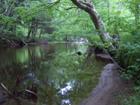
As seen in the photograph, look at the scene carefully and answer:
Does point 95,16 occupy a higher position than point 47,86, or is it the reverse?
point 95,16

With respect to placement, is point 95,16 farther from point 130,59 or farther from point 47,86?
point 47,86

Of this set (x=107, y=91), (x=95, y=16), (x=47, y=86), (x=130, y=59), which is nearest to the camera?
(x=107, y=91)

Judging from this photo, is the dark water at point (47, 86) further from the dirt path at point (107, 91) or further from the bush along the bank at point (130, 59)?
the bush along the bank at point (130, 59)

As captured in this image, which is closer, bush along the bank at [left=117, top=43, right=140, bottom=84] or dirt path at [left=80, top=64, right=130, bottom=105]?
dirt path at [left=80, top=64, right=130, bottom=105]

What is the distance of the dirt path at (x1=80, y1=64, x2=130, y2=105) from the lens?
35.8 ft

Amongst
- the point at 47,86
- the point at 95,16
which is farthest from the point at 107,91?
the point at 95,16

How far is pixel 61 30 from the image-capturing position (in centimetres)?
4319

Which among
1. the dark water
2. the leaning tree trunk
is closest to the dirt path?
the dark water

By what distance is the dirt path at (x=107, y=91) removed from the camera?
1092 centimetres

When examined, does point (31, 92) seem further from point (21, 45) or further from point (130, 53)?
point (21, 45)

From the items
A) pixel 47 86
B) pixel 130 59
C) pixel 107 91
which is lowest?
pixel 47 86

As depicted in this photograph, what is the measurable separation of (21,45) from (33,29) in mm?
4924

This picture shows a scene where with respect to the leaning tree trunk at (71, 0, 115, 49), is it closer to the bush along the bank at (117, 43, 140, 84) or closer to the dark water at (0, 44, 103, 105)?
the bush along the bank at (117, 43, 140, 84)

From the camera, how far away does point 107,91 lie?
12.3 meters
